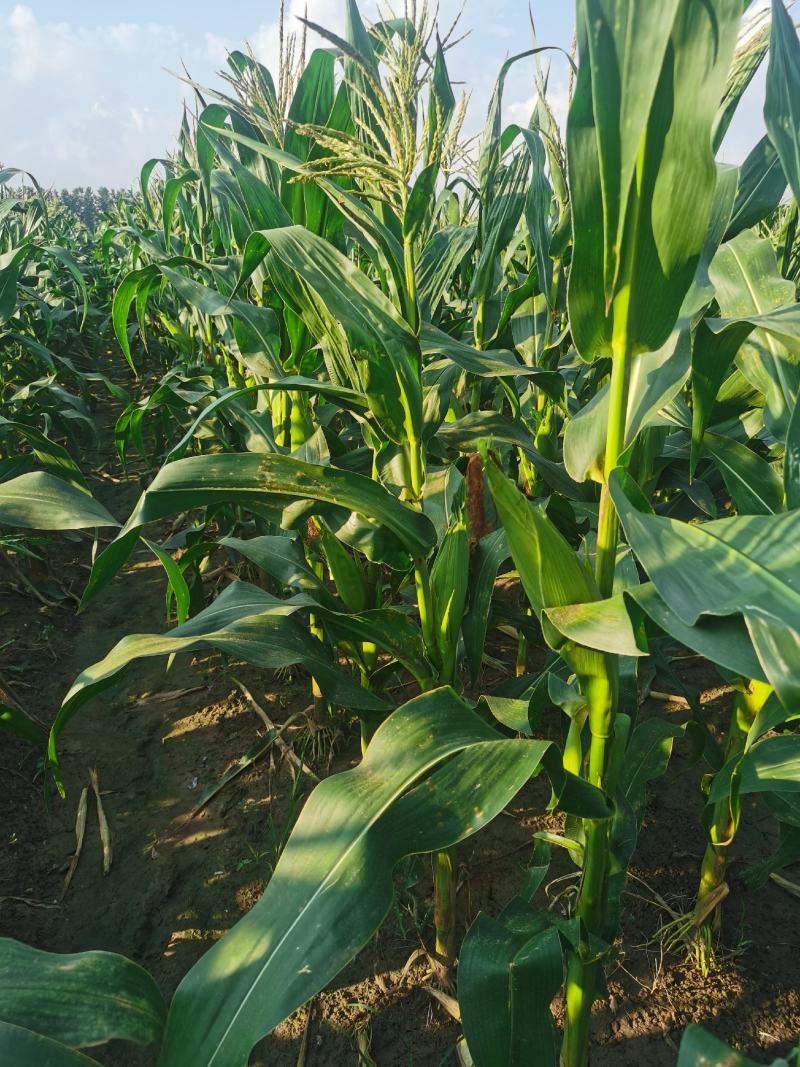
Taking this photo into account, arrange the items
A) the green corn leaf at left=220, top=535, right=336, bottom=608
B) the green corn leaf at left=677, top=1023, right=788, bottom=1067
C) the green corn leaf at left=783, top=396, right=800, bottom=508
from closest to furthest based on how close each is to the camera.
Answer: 1. the green corn leaf at left=677, top=1023, right=788, bottom=1067
2. the green corn leaf at left=783, top=396, right=800, bottom=508
3. the green corn leaf at left=220, top=535, right=336, bottom=608

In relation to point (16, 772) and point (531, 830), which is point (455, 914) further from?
point (16, 772)

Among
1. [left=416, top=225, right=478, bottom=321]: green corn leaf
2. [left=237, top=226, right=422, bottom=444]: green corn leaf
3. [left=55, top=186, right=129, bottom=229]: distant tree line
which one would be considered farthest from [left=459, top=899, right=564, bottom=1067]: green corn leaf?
[left=55, top=186, right=129, bottom=229]: distant tree line

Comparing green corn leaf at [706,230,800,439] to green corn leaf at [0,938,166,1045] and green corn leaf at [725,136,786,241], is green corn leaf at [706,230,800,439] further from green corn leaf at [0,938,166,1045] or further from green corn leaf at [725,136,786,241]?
green corn leaf at [0,938,166,1045]

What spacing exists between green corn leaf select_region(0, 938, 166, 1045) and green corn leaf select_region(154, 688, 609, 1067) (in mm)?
97

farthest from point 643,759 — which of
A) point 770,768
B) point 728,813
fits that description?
point 770,768

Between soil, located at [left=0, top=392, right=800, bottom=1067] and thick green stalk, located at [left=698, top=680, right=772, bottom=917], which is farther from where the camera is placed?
soil, located at [left=0, top=392, right=800, bottom=1067]

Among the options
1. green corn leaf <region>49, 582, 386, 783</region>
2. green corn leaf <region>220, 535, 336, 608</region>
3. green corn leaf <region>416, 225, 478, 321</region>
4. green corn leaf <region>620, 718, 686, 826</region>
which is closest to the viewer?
green corn leaf <region>49, 582, 386, 783</region>

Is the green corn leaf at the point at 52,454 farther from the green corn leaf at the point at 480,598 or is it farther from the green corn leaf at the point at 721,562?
the green corn leaf at the point at 721,562

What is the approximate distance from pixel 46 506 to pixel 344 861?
1003 millimetres

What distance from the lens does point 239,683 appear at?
2488 mm

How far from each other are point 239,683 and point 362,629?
4.09ft

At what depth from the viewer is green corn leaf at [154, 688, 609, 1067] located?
2.60ft

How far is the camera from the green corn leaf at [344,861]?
0.79 meters

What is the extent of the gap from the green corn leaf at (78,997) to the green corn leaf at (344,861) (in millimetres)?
97
